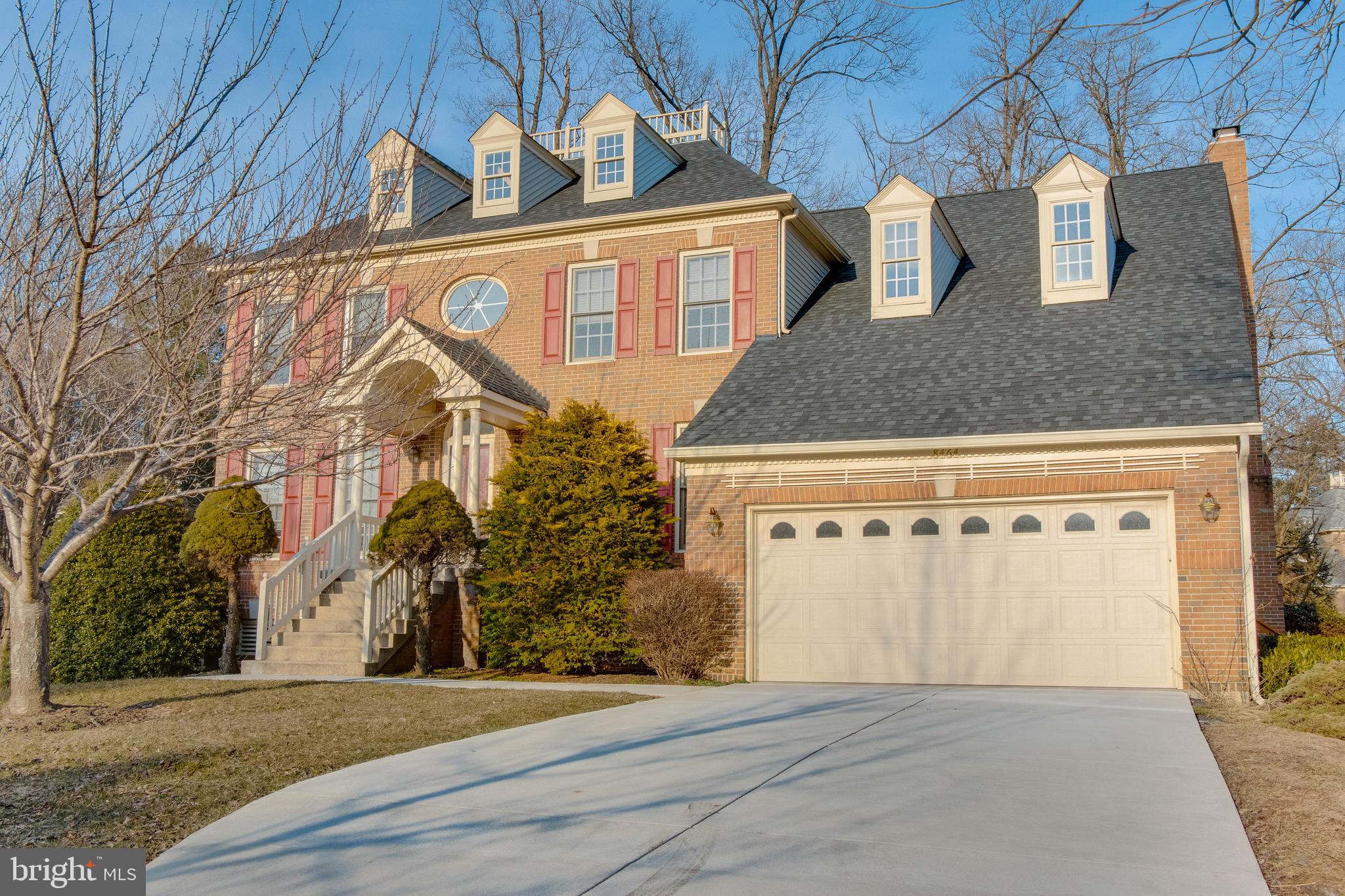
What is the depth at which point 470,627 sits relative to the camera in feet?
48.0

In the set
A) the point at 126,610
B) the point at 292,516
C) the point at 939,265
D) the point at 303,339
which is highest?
the point at 939,265

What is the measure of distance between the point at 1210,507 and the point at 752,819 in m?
7.77

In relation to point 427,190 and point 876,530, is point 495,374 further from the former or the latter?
point 876,530

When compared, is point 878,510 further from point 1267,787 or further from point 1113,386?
point 1267,787

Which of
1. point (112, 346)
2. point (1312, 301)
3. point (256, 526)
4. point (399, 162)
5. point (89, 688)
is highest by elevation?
point (1312, 301)

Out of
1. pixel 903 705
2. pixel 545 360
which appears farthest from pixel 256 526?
pixel 903 705

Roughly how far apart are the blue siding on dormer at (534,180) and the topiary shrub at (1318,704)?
507 inches

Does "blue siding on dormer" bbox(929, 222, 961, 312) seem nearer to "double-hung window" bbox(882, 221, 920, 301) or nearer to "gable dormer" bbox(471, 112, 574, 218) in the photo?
"double-hung window" bbox(882, 221, 920, 301)

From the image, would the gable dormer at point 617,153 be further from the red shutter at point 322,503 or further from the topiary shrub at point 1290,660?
the topiary shrub at point 1290,660

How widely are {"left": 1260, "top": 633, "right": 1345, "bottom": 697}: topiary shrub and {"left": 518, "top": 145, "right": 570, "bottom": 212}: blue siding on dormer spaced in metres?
12.3

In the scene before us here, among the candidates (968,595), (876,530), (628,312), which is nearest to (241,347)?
(876,530)

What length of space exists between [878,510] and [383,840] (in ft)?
28.2

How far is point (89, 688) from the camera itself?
11.8 meters

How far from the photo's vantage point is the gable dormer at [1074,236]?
14445mm
